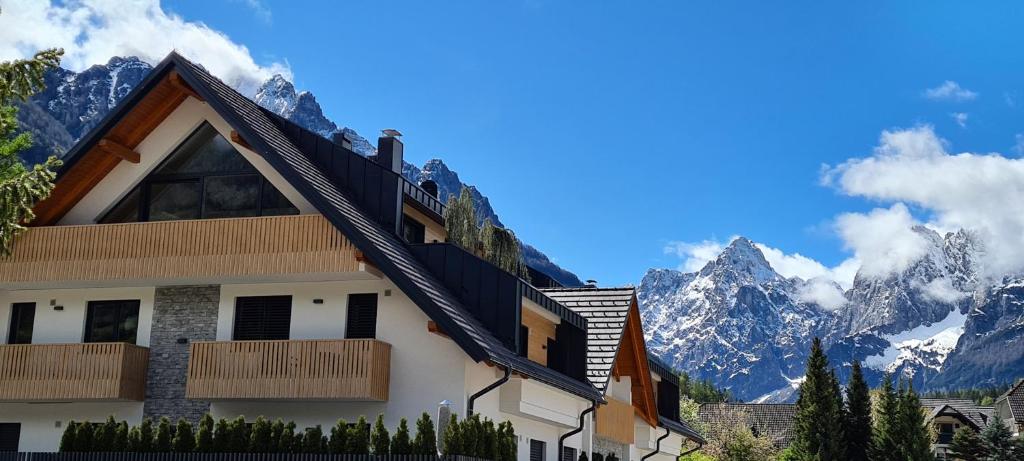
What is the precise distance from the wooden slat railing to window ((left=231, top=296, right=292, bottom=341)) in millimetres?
1195

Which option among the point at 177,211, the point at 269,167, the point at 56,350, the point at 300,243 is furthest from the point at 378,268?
the point at 56,350

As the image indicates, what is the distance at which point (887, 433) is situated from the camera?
5128cm

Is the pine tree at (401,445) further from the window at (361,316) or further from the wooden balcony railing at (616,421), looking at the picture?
the wooden balcony railing at (616,421)

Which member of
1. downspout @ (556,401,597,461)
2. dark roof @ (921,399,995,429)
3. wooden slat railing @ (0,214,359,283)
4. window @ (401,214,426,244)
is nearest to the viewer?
wooden slat railing @ (0,214,359,283)

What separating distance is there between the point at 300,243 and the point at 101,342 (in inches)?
203

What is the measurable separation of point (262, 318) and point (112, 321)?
354 centimetres

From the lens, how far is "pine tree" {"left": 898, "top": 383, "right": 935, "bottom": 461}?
5056 centimetres

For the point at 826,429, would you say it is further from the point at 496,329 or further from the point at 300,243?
the point at 300,243

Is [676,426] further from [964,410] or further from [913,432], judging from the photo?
[964,410]

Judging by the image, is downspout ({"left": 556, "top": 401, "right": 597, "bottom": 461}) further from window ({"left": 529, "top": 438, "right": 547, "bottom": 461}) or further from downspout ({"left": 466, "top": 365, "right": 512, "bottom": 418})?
downspout ({"left": 466, "top": 365, "right": 512, "bottom": 418})

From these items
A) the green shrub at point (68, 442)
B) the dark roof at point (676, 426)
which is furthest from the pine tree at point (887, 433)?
the green shrub at point (68, 442)

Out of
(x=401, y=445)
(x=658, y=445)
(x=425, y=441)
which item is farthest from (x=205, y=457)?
(x=658, y=445)

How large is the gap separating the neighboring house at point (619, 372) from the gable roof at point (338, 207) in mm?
3989

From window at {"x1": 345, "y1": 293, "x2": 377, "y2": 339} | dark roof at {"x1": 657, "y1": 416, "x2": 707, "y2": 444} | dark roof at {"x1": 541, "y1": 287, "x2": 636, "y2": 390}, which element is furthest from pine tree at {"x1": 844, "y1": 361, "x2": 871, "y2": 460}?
window at {"x1": 345, "y1": 293, "x2": 377, "y2": 339}
